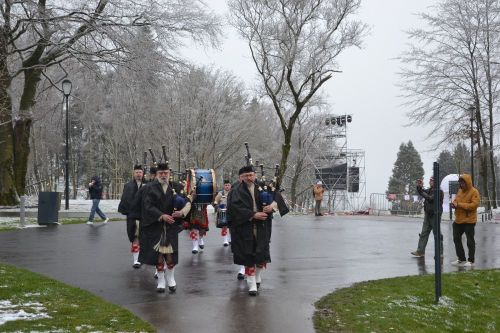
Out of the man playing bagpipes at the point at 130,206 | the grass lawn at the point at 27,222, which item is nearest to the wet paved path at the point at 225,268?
the man playing bagpipes at the point at 130,206

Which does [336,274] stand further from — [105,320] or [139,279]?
[105,320]

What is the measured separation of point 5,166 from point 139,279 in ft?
61.2

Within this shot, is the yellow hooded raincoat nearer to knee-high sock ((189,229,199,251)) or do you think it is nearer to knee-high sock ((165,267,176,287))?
knee-high sock ((189,229,199,251))

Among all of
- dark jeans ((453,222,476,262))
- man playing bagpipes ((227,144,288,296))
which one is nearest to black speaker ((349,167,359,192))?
dark jeans ((453,222,476,262))

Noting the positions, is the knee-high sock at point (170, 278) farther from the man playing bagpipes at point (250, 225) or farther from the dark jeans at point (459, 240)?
the dark jeans at point (459, 240)

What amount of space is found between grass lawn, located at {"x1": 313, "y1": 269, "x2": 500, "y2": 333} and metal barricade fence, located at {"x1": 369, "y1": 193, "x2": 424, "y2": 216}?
2789 cm

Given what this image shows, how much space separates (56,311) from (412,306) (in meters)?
4.91

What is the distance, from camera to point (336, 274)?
11.1 meters

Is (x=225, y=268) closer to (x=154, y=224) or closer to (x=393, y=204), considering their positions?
(x=154, y=224)

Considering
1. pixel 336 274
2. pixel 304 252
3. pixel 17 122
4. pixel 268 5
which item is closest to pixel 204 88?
pixel 268 5

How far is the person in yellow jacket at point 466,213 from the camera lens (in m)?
12.3

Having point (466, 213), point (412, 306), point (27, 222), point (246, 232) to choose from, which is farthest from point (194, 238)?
point (27, 222)

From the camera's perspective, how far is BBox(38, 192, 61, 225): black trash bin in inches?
782

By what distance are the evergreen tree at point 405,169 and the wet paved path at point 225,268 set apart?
8628 cm
